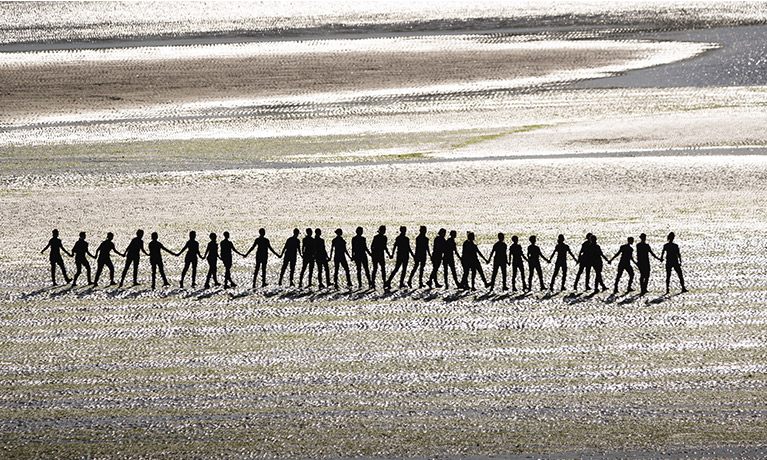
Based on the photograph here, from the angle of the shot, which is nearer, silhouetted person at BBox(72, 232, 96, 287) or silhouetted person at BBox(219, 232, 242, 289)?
silhouetted person at BBox(219, 232, 242, 289)

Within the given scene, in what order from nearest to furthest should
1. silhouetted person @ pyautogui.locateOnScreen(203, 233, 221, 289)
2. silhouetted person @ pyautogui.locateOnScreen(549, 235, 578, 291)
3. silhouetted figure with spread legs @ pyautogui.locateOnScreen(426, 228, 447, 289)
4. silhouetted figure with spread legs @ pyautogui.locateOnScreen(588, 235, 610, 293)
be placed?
silhouetted figure with spread legs @ pyautogui.locateOnScreen(588, 235, 610, 293) < silhouetted person @ pyautogui.locateOnScreen(549, 235, 578, 291) < silhouetted figure with spread legs @ pyautogui.locateOnScreen(426, 228, 447, 289) < silhouetted person @ pyautogui.locateOnScreen(203, 233, 221, 289)

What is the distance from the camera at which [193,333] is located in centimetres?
2000

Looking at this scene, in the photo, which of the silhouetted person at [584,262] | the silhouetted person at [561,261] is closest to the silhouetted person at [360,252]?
the silhouetted person at [561,261]

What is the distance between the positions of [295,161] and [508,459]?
26430mm

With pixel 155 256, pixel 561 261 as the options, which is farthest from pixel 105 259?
pixel 561 261

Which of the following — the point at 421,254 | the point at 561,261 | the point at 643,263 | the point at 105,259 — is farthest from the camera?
the point at 105,259

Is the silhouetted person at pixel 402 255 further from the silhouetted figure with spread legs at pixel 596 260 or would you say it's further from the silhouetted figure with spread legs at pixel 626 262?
the silhouetted figure with spread legs at pixel 626 262

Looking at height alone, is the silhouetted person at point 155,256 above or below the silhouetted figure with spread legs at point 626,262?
above

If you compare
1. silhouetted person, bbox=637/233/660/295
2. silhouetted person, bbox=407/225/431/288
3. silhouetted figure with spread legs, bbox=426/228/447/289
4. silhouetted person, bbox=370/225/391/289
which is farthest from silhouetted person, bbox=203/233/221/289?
silhouetted person, bbox=637/233/660/295

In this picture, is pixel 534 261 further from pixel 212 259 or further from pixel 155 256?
pixel 155 256

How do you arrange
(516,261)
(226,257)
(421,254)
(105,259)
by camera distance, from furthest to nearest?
1. (105,259)
2. (226,257)
3. (421,254)
4. (516,261)

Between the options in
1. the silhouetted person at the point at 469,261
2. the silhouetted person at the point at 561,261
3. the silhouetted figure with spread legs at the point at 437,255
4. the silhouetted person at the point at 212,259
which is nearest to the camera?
the silhouetted person at the point at 561,261

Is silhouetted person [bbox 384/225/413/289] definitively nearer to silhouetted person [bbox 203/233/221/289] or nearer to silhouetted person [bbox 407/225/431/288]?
silhouetted person [bbox 407/225/431/288]

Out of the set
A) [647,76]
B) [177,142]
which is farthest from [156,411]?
[647,76]
